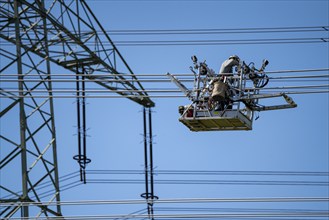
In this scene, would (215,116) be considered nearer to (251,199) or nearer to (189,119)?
(189,119)

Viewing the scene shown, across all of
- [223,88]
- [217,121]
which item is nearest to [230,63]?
[223,88]

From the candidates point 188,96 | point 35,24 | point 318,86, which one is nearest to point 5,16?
point 35,24

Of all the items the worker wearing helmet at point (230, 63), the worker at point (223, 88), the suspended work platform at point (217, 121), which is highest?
the worker wearing helmet at point (230, 63)

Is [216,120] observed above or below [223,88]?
below

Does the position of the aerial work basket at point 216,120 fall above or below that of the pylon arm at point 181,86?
below

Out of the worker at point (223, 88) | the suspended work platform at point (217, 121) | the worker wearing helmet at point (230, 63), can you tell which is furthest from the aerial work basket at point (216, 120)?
the worker wearing helmet at point (230, 63)

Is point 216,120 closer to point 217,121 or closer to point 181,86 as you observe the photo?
point 217,121

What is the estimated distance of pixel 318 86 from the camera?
29234 millimetres

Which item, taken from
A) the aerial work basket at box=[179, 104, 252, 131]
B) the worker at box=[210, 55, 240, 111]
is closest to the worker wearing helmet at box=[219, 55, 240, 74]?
the worker at box=[210, 55, 240, 111]

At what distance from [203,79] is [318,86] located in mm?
3509

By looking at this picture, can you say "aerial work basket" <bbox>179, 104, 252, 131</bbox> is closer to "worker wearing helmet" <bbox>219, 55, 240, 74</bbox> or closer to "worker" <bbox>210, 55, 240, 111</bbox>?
"worker" <bbox>210, 55, 240, 111</bbox>

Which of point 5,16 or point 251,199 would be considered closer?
point 251,199

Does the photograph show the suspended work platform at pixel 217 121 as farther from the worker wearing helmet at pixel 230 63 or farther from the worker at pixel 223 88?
the worker wearing helmet at pixel 230 63

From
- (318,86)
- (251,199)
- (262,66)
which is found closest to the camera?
(251,199)
